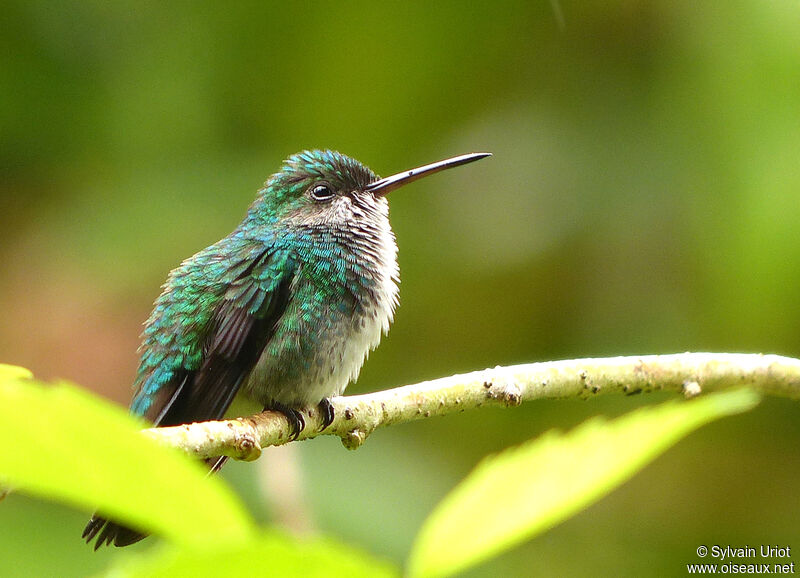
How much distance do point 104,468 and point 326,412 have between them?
2291 millimetres

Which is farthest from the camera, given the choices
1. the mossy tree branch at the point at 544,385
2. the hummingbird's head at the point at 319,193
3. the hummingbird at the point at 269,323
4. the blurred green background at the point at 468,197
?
the blurred green background at the point at 468,197

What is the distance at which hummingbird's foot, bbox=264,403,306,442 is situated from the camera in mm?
2586

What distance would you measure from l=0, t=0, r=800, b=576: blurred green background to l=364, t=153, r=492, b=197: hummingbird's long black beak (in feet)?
3.66

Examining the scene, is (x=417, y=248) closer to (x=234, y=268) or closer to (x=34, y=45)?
(x=234, y=268)

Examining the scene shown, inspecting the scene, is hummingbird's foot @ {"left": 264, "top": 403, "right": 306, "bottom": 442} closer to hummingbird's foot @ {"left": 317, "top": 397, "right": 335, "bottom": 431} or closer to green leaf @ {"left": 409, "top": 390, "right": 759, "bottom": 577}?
hummingbird's foot @ {"left": 317, "top": 397, "right": 335, "bottom": 431}

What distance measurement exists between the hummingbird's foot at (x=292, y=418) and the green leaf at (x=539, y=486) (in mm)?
2164

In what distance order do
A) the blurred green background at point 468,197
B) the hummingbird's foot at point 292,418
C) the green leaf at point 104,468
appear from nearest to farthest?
the green leaf at point 104,468 → the hummingbird's foot at point 292,418 → the blurred green background at point 468,197

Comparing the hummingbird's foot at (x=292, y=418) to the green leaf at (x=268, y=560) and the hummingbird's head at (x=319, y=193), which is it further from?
the green leaf at (x=268, y=560)

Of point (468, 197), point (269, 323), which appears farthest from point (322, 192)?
point (468, 197)

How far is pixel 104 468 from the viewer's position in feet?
1.29

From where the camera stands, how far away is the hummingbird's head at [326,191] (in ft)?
11.1

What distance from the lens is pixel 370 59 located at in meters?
5.03

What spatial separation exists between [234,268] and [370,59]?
2.33 meters

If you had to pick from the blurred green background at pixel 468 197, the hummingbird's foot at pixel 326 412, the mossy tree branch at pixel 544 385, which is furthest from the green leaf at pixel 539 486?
the blurred green background at pixel 468 197
